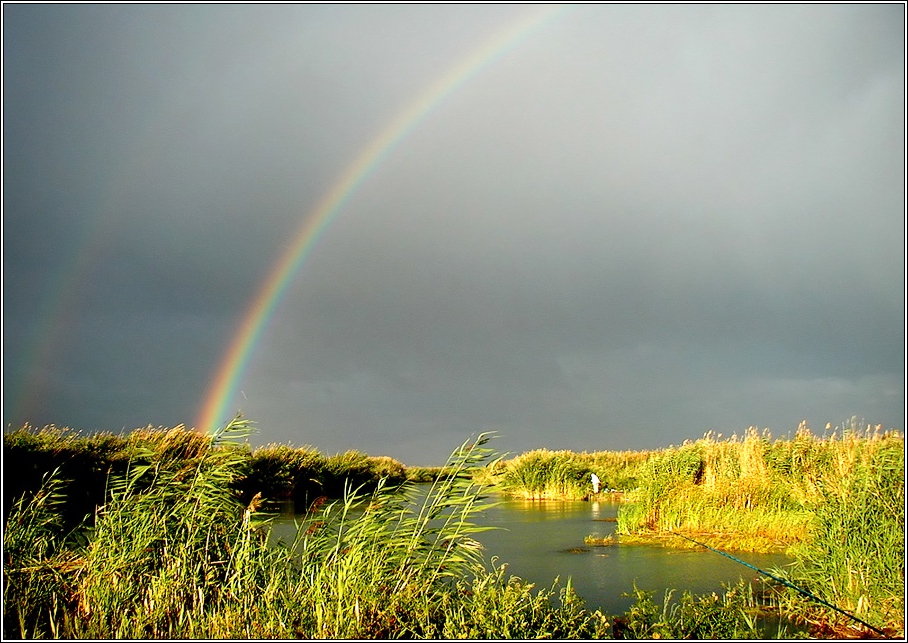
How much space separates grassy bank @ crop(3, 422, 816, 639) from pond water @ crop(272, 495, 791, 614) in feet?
2.36

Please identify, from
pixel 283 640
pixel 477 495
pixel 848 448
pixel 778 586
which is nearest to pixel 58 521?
pixel 283 640

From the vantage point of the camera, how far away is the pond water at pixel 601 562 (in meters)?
8.47

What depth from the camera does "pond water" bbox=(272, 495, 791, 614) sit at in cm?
847

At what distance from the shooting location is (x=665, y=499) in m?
14.2

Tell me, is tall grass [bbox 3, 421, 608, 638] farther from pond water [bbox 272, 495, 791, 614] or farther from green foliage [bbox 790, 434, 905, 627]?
green foliage [bbox 790, 434, 905, 627]

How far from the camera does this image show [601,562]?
1055 cm

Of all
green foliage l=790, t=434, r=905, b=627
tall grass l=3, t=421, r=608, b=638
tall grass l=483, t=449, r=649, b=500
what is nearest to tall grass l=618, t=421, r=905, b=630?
green foliage l=790, t=434, r=905, b=627

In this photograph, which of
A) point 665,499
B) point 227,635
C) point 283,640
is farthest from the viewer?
point 665,499

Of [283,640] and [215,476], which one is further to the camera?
[215,476]

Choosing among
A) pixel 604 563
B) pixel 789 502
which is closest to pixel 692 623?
pixel 604 563

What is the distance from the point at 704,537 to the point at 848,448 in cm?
540

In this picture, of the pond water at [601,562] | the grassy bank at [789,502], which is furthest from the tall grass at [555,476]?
the pond water at [601,562]

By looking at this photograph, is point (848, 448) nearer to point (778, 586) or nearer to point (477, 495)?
point (778, 586)

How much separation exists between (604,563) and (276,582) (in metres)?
6.04
